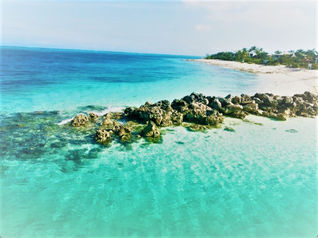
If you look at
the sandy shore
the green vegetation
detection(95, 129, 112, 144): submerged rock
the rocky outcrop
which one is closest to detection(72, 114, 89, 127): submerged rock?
the rocky outcrop

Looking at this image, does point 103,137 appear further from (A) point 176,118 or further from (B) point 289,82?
(B) point 289,82

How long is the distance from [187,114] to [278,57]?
9656cm

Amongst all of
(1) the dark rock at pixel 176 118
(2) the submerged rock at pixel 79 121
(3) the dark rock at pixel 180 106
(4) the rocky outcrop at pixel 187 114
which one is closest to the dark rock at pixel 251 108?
(4) the rocky outcrop at pixel 187 114

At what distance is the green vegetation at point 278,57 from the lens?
7417cm

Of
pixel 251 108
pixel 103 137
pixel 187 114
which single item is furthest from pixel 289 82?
pixel 103 137

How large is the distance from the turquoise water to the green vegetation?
6635cm

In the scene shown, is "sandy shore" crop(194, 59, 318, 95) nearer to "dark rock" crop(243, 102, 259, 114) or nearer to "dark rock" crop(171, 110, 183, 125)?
"dark rock" crop(243, 102, 259, 114)

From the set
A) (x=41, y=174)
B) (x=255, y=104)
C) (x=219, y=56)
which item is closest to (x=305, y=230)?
(x=41, y=174)

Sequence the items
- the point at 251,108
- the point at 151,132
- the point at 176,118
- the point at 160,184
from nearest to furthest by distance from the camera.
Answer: the point at 160,184 < the point at 151,132 < the point at 176,118 < the point at 251,108

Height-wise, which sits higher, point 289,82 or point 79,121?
point 289,82

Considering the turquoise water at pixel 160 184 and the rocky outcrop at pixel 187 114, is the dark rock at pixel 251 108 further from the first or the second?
the turquoise water at pixel 160 184

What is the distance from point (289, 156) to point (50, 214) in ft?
43.4

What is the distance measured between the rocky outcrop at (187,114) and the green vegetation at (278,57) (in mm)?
53677

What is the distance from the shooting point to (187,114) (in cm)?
1892
